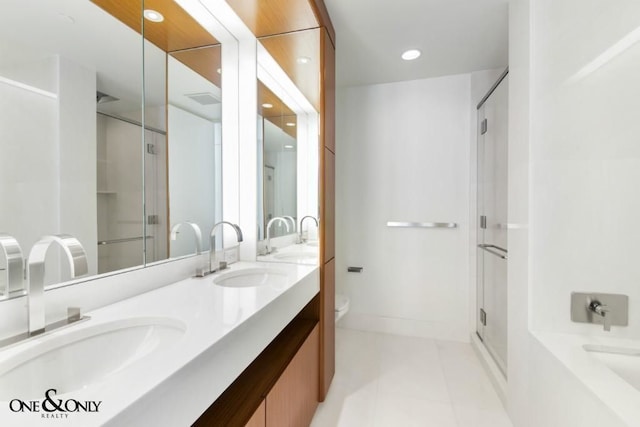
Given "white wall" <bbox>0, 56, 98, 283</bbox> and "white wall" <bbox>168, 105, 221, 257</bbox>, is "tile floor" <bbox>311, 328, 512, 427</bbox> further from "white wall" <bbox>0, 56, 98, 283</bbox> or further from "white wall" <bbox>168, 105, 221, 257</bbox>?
"white wall" <bbox>0, 56, 98, 283</bbox>

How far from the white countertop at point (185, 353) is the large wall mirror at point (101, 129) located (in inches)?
9.2

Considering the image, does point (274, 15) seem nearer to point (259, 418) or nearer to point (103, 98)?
point (103, 98)

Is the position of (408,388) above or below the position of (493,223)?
below

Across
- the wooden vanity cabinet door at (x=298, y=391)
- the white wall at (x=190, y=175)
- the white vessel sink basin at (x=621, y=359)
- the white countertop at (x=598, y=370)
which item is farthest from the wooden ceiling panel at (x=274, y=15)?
the white vessel sink basin at (x=621, y=359)

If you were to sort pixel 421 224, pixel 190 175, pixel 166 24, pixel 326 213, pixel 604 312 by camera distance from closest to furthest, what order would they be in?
pixel 604 312
pixel 166 24
pixel 190 175
pixel 326 213
pixel 421 224

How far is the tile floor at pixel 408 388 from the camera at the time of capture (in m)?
1.64

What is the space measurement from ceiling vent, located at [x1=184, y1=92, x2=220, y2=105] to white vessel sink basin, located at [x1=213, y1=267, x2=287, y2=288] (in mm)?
1023

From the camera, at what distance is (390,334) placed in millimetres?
2740

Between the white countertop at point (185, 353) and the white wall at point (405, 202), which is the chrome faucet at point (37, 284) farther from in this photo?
the white wall at point (405, 202)

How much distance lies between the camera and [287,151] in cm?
197

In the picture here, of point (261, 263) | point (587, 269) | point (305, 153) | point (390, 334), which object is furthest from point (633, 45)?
point (390, 334)

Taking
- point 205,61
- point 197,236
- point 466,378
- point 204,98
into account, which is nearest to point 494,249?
point 466,378

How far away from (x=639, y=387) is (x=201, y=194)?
2230 millimetres

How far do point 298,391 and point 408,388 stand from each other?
0.95 m
